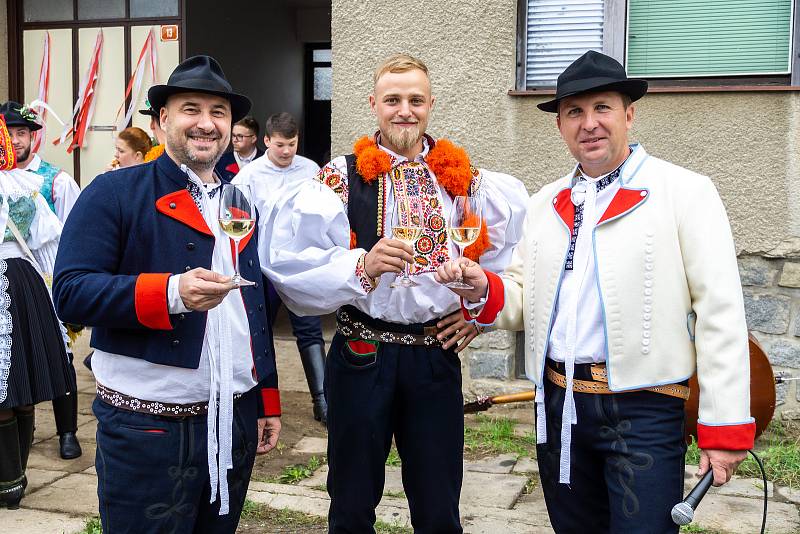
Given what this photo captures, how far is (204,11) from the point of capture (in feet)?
30.4

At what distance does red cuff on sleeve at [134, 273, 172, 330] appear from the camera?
7.91 ft

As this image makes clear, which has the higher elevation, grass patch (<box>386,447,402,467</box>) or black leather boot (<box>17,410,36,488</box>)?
black leather boot (<box>17,410,36,488</box>)

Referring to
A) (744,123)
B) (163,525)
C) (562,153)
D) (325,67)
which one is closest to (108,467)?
(163,525)

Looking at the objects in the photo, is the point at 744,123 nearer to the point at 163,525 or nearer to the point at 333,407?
the point at 333,407

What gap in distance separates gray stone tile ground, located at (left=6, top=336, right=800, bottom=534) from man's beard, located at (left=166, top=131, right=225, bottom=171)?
212cm

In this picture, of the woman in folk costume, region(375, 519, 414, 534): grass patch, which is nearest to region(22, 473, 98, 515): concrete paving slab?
the woman in folk costume

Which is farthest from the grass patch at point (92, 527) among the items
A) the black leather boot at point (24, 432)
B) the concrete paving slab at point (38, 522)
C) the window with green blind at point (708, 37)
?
the window with green blind at point (708, 37)

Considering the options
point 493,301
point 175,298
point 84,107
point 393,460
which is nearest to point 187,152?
point 175,298

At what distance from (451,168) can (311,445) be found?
8.74 feet

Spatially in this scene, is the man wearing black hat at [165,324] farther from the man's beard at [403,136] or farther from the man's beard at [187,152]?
the man's beard at [403,136]

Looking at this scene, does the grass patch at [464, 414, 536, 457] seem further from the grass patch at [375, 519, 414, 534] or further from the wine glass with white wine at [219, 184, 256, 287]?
the wine glass with white wine at [219, 184, 256, 287]

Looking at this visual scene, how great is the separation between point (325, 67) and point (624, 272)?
10976 millimetres

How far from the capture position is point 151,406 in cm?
256

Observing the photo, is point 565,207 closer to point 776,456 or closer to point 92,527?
point 92,527
